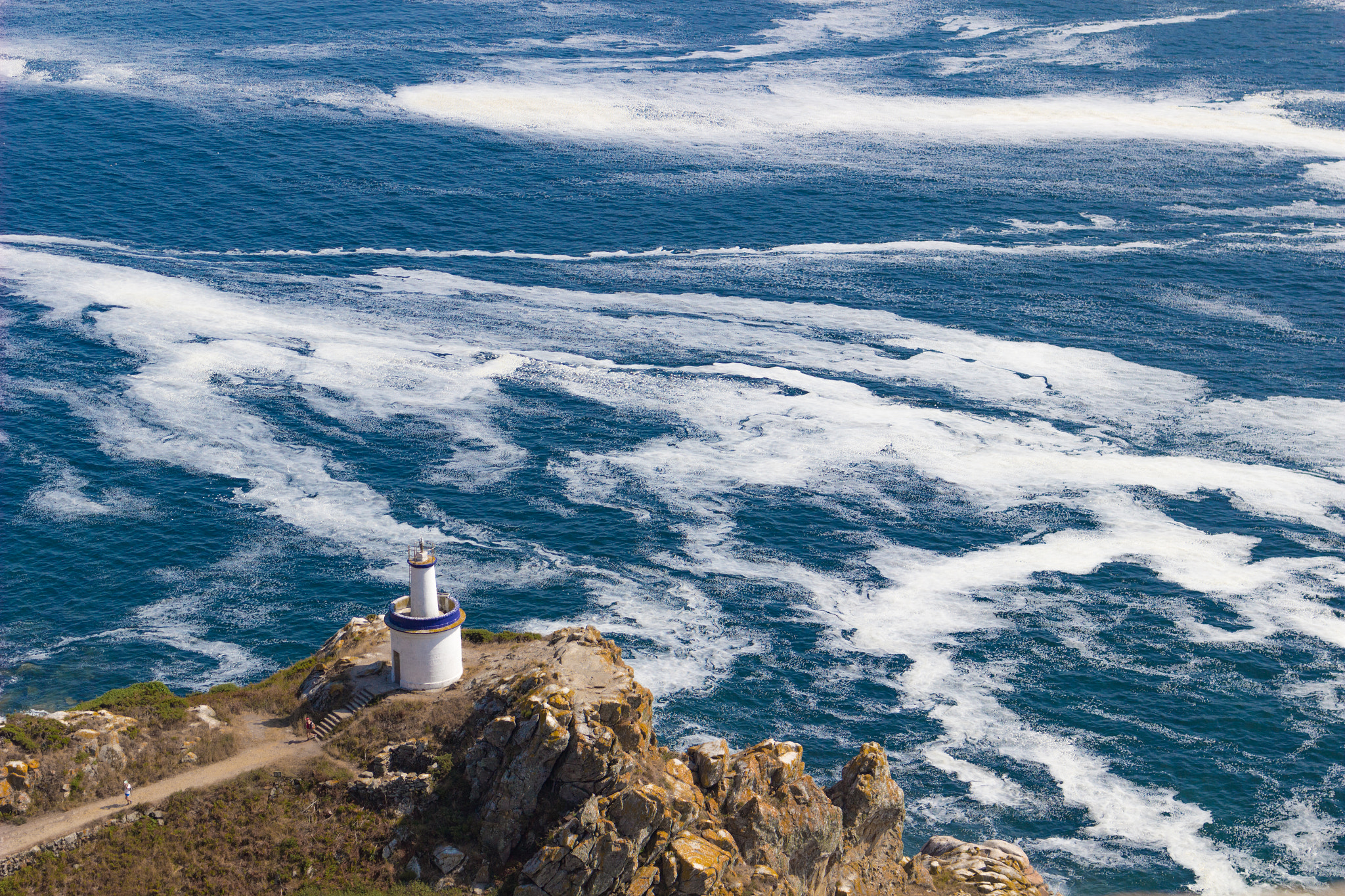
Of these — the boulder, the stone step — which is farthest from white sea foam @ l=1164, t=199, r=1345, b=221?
the boulder

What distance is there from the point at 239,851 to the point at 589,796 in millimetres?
14911

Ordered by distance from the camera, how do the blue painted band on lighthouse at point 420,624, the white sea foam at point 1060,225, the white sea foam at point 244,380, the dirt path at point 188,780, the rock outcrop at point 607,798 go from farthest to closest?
the white sea foam at point 1060,225, the white sea foam at point 244,380, the blue painted band on lighthouse at point 420,624, the rock outcrop at point 607,798, the dirt path at point 188,780

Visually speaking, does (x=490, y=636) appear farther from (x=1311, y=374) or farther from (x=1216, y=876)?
(x=1311, y=374)

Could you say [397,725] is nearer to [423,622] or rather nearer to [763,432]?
[423,622]

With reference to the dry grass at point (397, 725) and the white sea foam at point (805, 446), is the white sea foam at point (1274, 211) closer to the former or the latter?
the white sea foam at point (805, 446)

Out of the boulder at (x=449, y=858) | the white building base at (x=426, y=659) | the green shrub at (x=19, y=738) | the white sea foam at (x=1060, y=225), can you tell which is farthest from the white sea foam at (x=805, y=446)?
the green shrub at (x=19, y=738)

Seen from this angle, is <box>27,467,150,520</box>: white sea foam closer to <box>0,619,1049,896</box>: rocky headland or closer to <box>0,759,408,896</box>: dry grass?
<box>0,619,1049,896</box>: rocky headland

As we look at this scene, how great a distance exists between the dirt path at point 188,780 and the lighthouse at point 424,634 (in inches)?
218

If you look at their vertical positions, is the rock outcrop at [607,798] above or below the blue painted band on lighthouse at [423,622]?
below

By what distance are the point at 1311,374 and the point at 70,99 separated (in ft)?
578

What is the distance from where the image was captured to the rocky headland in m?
54.6

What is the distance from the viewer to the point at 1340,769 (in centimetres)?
8319

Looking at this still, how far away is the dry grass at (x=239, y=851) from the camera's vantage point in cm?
5281

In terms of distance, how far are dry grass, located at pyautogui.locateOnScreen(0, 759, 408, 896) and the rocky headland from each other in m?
0.20
